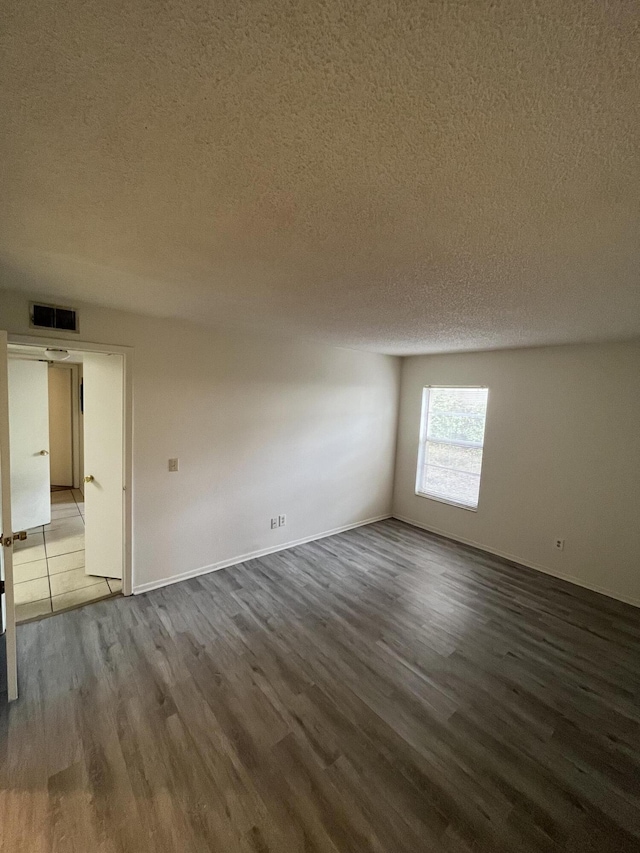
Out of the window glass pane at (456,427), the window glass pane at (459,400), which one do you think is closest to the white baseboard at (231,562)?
the window glass pane at (456,427)

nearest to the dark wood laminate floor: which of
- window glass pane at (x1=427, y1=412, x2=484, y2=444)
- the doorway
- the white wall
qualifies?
the doorway

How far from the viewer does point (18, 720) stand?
1.85 meters

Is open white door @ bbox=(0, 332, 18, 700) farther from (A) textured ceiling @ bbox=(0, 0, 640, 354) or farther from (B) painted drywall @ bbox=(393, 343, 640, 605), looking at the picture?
(B) painted drywall @ bbox=(393, 343, 640, 605)

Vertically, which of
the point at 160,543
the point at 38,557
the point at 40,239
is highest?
the point at 40,239

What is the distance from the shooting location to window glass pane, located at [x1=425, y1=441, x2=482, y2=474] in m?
4.36

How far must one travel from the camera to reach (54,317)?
2.53 metres

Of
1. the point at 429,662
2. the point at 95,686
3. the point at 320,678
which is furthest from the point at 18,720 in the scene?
the point at 429,662

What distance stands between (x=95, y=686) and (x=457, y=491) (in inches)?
161

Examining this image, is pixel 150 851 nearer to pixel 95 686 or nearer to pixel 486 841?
pixel 95 686

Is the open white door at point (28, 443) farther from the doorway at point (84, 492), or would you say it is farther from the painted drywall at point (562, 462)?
→ the painted drywall at point (562, 462)

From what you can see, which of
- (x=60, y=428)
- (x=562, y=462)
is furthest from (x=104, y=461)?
(x=562, y=462)

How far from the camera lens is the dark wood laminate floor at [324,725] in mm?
1450

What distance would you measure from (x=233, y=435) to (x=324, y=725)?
2.42 metres

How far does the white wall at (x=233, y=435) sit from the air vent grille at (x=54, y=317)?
0.07m
